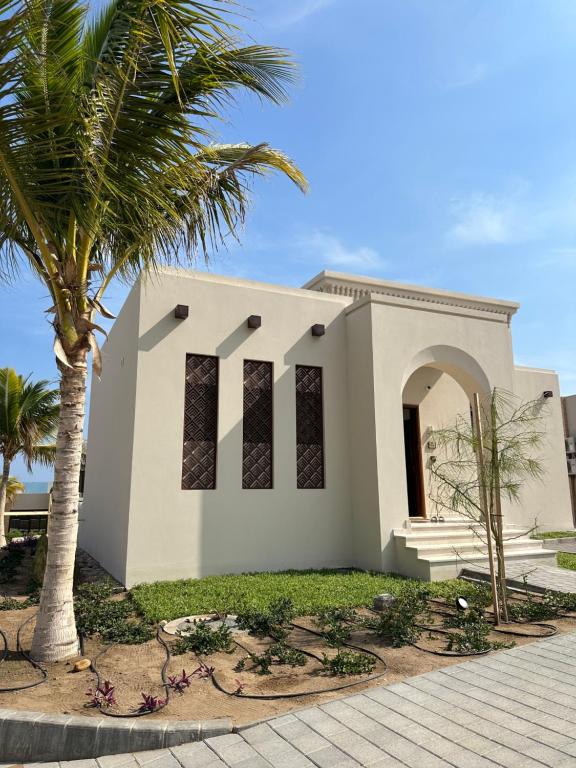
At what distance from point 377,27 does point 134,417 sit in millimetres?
6963

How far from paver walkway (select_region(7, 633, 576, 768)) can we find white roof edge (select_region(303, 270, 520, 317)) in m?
9.57

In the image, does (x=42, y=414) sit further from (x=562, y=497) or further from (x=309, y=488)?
(x=562, y=497)

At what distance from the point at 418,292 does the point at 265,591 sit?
9.04 meters

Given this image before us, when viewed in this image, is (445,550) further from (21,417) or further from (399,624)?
(21,417)

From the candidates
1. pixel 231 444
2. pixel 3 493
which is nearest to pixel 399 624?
pixel 231 444

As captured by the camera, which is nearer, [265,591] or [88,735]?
[88,735]

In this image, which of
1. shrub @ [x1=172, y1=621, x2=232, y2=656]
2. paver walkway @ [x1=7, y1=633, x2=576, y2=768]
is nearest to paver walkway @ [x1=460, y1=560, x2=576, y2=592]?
paver walkway @ [x1=7, y1=633, x2=576, y2=768]

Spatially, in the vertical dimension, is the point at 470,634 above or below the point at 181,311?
below

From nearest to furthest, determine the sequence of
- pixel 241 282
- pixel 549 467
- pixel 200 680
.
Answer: pixel 200 680 < pixel 241 282 < pixel 549 467

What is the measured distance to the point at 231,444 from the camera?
992 centimetres

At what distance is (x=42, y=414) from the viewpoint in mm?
17078

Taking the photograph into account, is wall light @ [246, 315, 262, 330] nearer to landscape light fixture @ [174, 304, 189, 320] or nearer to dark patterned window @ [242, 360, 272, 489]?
dark patterned window @ [242, 360, 272, 489]

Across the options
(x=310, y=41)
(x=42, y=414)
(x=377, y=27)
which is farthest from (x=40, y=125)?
(x=42, y=414)

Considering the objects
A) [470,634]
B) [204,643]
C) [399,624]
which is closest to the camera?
[204,643]
